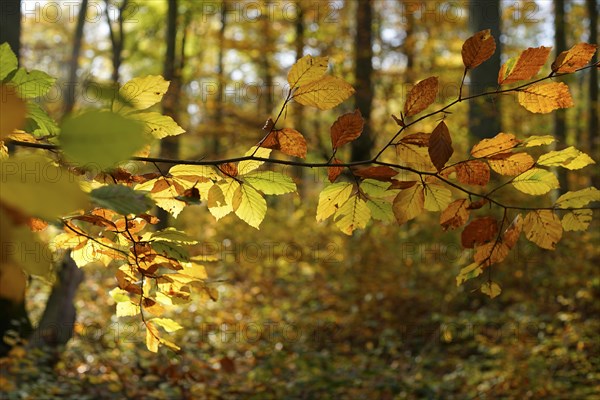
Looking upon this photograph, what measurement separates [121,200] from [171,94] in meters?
9.32

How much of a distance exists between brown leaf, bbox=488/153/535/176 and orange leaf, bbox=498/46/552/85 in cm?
12

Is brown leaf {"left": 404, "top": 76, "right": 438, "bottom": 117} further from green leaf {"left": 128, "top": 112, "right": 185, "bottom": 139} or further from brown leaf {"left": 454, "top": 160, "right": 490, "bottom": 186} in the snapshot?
green leaf {"left": 128, "top": 112, "right": 185, "bottom": 139}

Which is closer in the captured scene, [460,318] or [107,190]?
[107,190]

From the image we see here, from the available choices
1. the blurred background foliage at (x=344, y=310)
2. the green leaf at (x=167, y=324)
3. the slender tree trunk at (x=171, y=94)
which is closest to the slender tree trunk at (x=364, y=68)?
the blurred background foliage at (x=344, y=310)

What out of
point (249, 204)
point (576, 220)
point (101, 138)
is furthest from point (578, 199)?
point (101, 138)

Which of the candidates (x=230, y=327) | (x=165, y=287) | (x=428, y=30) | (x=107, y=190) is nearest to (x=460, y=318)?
(x=230, y=327)

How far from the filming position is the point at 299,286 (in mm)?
8047

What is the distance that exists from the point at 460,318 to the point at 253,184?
5650 millimetres

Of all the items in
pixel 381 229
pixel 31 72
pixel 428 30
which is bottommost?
pixel 381 229

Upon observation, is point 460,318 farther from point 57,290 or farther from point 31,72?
point 31,72

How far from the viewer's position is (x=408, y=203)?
863 mm

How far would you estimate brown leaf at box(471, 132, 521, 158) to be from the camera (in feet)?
2.86

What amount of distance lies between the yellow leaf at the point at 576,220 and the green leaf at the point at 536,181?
0.18ft

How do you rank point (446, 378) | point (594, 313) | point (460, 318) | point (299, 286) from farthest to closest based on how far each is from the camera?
point (299, 286), point (460, 318), point (594, 313), point (446, 378)
